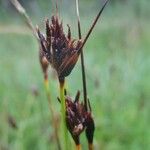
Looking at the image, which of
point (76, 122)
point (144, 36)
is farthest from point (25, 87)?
point (144, 36)

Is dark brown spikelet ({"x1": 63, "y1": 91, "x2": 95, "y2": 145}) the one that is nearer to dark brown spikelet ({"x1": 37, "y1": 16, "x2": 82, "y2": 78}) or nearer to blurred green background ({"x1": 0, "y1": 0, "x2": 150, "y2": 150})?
dark brown spikelet ({"x1": 37, "y1": 16, "x2": 82, "y2": 78})

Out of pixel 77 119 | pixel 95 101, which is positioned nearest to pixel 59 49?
pixel 77 119

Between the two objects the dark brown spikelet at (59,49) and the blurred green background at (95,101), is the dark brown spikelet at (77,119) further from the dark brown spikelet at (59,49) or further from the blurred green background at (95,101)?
the blurred green background at (95,101)

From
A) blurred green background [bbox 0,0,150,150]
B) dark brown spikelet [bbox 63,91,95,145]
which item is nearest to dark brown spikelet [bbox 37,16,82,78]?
dark brown spikelet [bbox 63,91,95,145]

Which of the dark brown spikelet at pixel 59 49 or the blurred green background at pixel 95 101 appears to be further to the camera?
the blurred green background at pixel 95 101

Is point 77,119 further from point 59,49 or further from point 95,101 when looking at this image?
point 95,101

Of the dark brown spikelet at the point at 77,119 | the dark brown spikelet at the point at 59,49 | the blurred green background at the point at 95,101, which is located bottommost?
the blurred green background at the point at 95,101

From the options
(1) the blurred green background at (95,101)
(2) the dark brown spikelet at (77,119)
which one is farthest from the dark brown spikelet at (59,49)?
(1) the blurred green background at (95,101)

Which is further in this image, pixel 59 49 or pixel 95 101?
pixel 95 101

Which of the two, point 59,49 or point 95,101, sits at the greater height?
point 59,49
